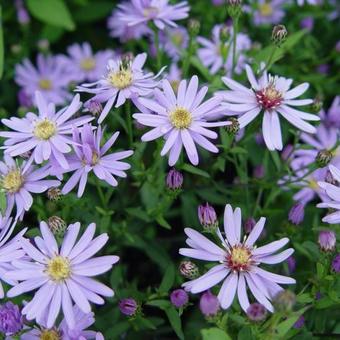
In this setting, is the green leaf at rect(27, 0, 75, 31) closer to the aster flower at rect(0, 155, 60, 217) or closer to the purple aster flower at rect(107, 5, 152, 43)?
the purple aster flower at rect(107, 5, 152, 43)

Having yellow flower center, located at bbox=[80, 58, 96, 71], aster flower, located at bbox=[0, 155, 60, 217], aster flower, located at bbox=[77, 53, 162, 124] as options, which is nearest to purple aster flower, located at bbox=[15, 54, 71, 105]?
yellow flower center, located at bbox=[80, 58, 96, 71]

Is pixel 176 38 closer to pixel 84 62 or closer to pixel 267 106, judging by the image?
pixel 84 62

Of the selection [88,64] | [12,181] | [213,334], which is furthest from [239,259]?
[88,64]

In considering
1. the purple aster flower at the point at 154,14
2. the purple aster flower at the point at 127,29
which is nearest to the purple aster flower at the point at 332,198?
the purple aster flower at the point at 154,14

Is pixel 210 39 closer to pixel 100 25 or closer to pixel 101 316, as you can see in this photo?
pixel 100 25

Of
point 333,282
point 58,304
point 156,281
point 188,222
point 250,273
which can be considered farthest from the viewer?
point 156,281

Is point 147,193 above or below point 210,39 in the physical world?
below

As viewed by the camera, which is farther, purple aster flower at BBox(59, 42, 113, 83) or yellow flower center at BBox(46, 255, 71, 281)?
purple aster flower at BBox(59, 42, 113, 83)

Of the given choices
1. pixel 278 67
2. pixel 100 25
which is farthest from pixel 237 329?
pixel 100 25
